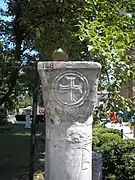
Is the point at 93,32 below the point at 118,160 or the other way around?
the other way around

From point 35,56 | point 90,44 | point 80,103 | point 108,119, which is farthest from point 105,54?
point 35,56

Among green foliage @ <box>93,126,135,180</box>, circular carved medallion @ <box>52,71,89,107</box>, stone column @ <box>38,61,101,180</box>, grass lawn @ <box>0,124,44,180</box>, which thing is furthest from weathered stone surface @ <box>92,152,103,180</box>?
grass lawn @ <box>0,124,44,180</box>

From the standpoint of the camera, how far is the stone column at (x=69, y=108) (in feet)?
13.5

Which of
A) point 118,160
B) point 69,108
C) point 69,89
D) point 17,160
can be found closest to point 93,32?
point 69,89

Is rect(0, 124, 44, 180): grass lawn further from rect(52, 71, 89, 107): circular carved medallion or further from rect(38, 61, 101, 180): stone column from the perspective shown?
rect(52, 71, 89, 107): circular carved medallion

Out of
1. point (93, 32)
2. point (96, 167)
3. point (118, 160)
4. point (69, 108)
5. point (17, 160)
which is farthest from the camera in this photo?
point (17, 160)

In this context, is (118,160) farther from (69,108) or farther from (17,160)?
(17,160)

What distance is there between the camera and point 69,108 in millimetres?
4117

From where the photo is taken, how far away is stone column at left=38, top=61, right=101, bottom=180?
13.5ft

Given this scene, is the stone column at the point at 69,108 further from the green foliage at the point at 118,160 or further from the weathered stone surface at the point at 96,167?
the green foliage at the point at 118,160

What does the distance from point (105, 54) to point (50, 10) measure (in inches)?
106

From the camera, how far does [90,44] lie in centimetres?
494

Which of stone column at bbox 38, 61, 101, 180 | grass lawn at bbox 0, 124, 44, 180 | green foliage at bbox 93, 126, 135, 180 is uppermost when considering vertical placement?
stone column at bbox 38, 61, 101, 180

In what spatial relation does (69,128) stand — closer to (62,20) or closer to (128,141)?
(62,20)
